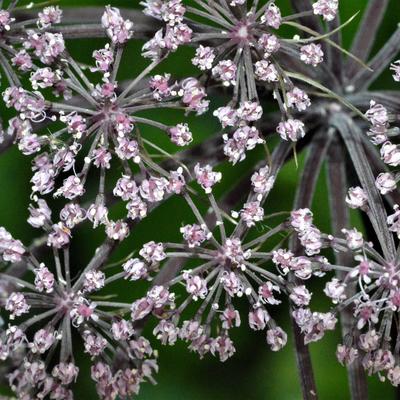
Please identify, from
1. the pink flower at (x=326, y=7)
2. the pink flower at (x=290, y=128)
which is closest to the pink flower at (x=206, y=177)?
the pink flower at (x=290, y=128)

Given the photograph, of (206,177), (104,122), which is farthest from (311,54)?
(104,122)

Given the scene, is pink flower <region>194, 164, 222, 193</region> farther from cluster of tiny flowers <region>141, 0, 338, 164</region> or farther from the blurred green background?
the blurred green background

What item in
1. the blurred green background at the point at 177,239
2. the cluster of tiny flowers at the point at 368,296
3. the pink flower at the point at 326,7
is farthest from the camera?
the blurred green background at the point at 177,239

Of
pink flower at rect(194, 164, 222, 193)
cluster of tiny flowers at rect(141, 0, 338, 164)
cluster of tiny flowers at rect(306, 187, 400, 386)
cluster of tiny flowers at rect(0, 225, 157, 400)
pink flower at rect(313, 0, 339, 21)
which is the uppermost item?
pink flower at rect(313, 0, 339, 21)

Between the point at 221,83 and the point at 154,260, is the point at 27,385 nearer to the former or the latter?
the point at 154,260

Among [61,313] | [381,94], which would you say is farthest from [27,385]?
[381,94]

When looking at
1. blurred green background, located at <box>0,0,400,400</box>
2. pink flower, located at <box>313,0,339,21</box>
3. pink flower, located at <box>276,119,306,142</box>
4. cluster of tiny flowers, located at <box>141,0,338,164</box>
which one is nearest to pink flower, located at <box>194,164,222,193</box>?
cluster of tiny flowers, located at <box>141,0,338,164</box>

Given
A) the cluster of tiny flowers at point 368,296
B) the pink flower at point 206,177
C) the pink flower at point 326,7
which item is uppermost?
the pink flower at point 326,7

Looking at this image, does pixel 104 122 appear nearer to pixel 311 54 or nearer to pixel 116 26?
pixel 116 26

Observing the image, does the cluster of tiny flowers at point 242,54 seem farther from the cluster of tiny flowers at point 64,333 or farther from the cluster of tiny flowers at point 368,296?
the cluster of tiny flowers at point 64,333
